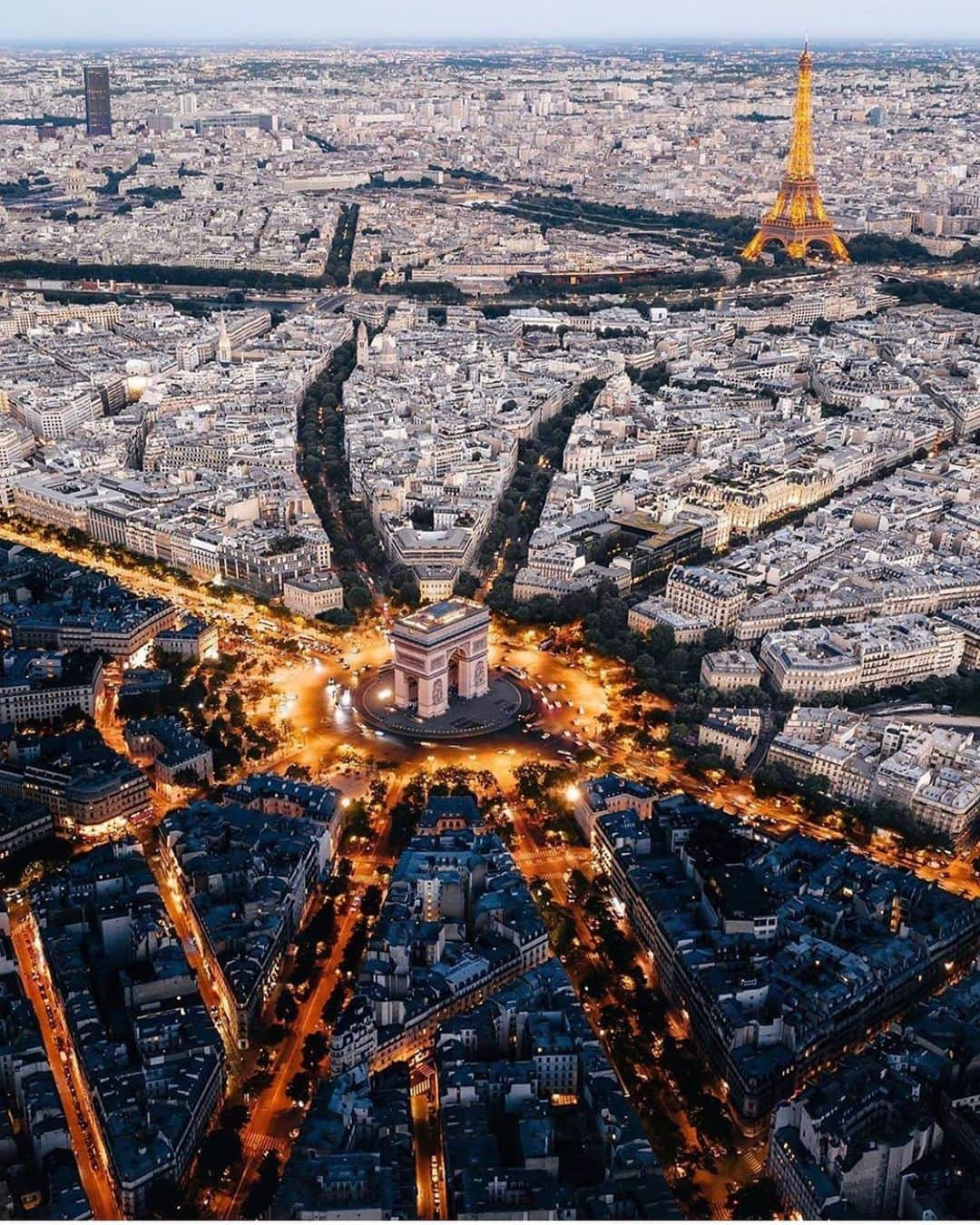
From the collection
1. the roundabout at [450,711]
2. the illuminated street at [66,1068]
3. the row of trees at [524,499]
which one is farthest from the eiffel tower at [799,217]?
the illuminated street at [66,1068]

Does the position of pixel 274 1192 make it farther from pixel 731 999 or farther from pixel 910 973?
pixel 910 973

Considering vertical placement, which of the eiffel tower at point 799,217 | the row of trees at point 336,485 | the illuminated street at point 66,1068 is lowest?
the illuminated street at point 66,1068

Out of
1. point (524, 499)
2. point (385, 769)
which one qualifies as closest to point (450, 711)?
point (385, 769)

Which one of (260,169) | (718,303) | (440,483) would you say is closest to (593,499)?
(440,483)

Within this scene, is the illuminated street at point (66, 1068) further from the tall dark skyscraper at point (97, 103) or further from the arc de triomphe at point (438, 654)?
the tall dark skyscraper at point (97, 103)

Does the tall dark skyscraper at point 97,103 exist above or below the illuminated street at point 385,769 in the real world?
above

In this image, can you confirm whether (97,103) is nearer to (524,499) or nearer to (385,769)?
(524,499)
